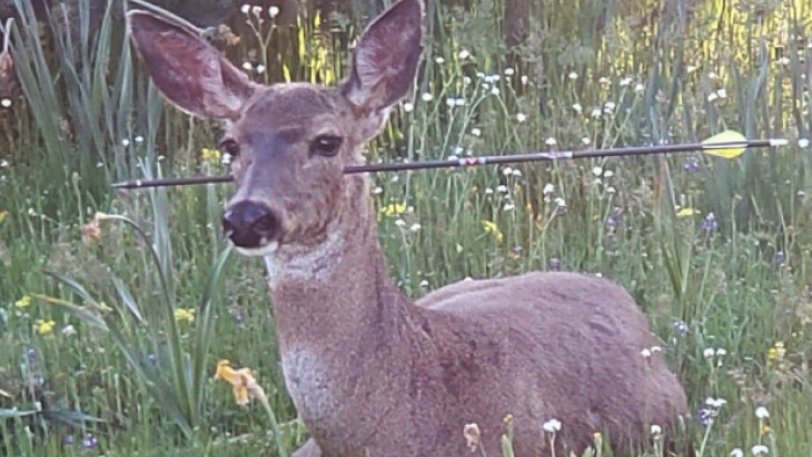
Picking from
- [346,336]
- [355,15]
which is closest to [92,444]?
[346,336]

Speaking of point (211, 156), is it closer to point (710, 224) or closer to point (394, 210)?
point (394, 210)

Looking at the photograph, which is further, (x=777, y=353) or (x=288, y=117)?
(x=777, y=353)

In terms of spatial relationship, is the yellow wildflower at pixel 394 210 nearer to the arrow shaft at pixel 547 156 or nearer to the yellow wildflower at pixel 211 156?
the yellow wildflower at pixel 211 156

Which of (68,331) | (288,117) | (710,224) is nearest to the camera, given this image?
(288,117)

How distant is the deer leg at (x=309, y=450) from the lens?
3.93m

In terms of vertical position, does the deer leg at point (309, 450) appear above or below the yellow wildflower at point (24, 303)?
below

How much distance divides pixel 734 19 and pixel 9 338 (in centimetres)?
304

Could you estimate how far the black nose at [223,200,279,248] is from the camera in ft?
Answer: 11.1

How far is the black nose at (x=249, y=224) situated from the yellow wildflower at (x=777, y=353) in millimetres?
1378

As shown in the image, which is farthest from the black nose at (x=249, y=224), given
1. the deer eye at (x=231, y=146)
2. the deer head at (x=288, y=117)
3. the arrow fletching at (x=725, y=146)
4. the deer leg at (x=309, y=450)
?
the arrow fletching at (x=725, y=146)

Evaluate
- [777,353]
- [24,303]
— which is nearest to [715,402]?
[777,353]

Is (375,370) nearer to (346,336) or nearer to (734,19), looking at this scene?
(346,336)

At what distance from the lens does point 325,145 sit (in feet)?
12.0

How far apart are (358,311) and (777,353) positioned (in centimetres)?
111
